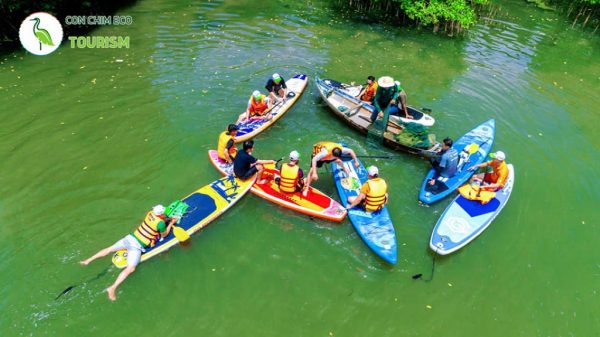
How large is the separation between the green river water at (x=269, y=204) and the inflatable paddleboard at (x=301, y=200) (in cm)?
25

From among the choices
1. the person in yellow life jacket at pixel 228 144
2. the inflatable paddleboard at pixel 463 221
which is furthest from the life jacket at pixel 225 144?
the inflatable paddleboard at pixel 463 221

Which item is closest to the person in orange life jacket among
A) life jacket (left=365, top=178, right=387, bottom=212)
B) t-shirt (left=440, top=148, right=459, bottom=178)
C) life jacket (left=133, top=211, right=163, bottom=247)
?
life jacket (left=133, top=211, right=163, bottom=247)

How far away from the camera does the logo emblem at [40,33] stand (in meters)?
16.7

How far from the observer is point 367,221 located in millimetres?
9391

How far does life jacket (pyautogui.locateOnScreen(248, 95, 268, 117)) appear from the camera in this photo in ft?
42.3

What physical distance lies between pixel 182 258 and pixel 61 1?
15.5m

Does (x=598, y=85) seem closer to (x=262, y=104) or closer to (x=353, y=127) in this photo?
(x=353, y=127)

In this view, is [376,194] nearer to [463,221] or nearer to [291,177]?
[291,177]

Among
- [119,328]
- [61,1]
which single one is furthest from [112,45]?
[119,328]

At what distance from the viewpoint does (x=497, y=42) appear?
64.1 ft

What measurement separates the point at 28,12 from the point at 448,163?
18.7m

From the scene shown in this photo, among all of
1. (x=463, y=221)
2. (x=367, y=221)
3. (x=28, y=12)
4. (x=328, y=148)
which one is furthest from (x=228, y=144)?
(x=28, y=12)

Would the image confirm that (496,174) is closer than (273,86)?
Yes

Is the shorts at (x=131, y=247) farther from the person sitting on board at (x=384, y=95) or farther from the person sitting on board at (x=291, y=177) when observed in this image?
the person sitting on board at (x=384, y=95)
